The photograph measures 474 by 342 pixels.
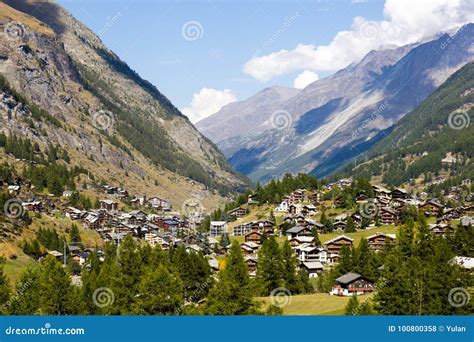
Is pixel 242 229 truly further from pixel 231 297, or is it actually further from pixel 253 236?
pixel 231 297

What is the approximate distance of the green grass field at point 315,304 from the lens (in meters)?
68.3

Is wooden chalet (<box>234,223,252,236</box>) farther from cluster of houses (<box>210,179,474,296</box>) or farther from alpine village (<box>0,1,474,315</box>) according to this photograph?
alpine village (<box>0,1,474,315</box>)

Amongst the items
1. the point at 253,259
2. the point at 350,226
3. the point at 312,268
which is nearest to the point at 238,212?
the point at 350,226

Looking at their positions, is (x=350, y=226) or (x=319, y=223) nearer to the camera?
(x=350, y=226)

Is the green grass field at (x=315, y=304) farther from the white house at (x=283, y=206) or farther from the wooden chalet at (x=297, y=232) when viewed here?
the white house at (x=283, y=206)

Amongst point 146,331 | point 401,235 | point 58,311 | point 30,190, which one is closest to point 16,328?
point 146,331

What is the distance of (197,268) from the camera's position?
78.6m

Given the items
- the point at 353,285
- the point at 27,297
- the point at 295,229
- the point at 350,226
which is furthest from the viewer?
the point at 350,226

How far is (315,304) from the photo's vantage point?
74312 millimetres

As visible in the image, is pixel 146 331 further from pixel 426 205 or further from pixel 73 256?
pixel 426 205

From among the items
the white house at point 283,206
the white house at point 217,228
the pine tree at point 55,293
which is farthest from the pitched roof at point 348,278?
the white house at point 283,206

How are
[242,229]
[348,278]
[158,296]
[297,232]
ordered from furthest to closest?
[242,229], [297,232], [348,278], [158,296]

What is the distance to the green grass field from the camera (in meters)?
68.3

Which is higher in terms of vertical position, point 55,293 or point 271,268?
point 271,268
